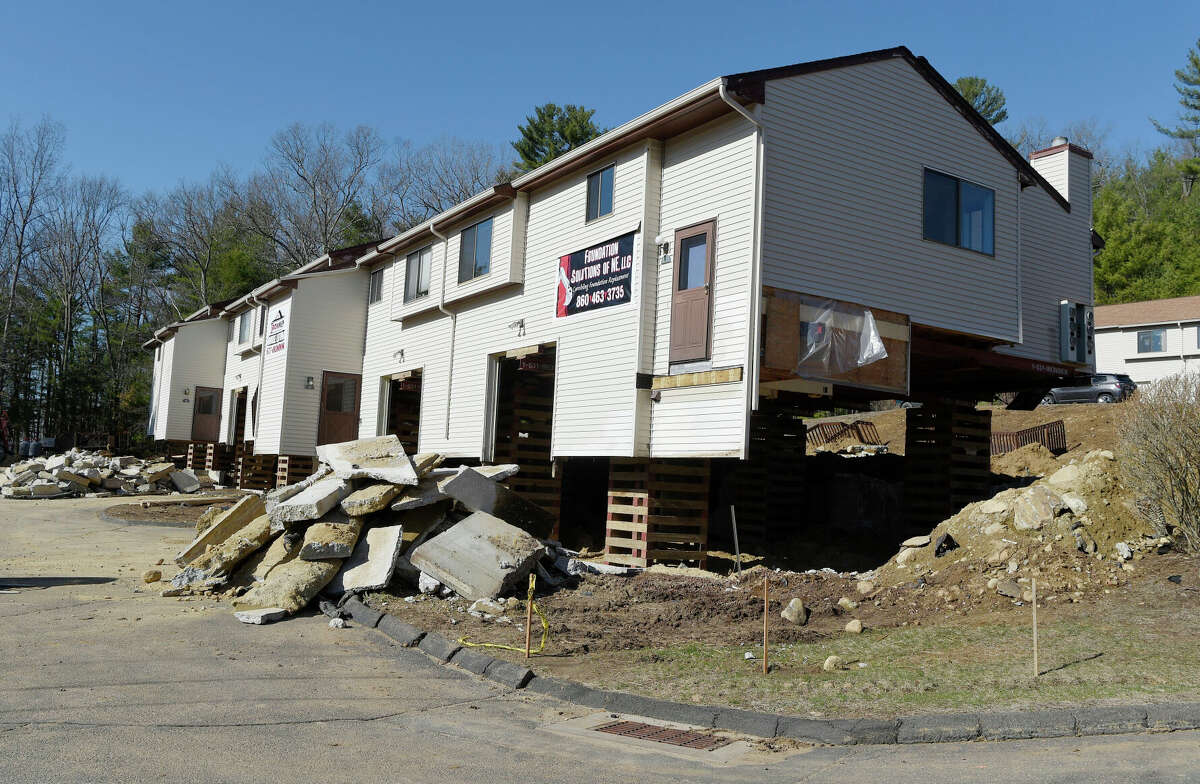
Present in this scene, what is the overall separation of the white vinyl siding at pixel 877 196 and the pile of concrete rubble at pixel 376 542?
5.42 metres

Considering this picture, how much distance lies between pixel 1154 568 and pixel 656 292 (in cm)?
813

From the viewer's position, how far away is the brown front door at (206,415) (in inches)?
1505

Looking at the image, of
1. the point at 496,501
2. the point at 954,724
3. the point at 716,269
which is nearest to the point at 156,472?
the point at 496,501

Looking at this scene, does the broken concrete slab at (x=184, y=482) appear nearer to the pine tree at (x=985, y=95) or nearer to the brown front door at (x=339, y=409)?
the brown front door at (x=339, y=409)

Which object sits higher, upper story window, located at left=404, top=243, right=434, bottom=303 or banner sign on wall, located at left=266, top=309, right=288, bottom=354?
upper story window, located at left=404, top=243, right=434, bottom=303

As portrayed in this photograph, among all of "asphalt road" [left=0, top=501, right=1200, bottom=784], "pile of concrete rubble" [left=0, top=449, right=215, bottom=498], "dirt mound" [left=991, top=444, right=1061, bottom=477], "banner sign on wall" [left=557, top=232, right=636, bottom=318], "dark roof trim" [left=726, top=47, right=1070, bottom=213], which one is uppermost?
"dark roof trim" [left=726, top=47, right=1070, bottom=213]

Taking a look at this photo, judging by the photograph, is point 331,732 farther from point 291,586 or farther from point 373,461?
point 373,461

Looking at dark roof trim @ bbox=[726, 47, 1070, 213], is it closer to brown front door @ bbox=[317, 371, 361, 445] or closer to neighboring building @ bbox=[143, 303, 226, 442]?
brown front door @ bbox=[317, 371, 361, 445]

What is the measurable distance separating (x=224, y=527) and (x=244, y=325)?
71.8 feet

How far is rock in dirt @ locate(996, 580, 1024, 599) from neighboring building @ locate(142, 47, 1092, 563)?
395 cm

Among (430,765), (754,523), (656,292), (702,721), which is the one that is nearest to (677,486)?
(656,292)

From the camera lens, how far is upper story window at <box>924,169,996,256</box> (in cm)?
1645

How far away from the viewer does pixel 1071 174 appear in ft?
64.6

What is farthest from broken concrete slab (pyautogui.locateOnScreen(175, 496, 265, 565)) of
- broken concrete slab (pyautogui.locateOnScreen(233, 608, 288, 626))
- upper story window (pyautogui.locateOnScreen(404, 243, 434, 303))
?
upper story window (pyautogui.locateOnScreen(404, 243, 434, 303))
